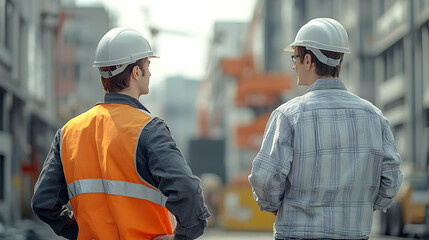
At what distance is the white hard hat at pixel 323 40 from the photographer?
4266mm

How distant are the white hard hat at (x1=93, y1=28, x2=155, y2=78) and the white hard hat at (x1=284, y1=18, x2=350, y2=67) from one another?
0.84 m

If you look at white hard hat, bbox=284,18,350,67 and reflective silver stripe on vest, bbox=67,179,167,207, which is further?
white hard hat, bbox=284,18,350,67

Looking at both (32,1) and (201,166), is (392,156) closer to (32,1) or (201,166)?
(32,1)

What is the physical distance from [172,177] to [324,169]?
83 cm

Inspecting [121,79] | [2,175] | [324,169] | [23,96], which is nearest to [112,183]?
[121,79]

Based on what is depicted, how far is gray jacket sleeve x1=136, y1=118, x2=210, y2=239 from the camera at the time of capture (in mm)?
3635

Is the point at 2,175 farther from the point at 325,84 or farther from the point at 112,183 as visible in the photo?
the point at 112,183

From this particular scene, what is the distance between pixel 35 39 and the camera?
31.4 meters

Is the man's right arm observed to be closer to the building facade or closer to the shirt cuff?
the shirt cuff

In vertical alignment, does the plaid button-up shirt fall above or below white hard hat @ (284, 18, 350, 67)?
below

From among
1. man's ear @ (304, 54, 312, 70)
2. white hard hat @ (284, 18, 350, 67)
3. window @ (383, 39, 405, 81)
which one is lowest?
man's ear @ (304, 54, 312, 70)

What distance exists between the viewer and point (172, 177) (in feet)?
11.9

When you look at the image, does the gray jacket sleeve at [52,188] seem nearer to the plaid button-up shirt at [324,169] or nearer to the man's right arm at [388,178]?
the plaid button-up shirt at [324,169]

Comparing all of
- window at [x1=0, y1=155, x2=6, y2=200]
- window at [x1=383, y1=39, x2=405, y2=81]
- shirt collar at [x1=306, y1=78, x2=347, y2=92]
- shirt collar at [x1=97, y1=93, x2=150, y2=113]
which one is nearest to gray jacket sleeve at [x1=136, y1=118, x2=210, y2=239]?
shirt collar at [x1=97, y1=93, x2=150, y2=113]
